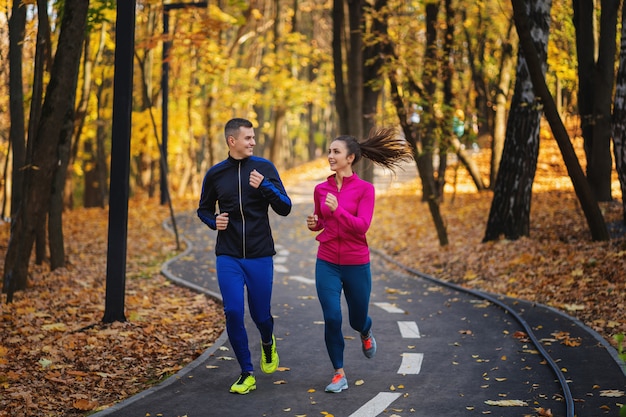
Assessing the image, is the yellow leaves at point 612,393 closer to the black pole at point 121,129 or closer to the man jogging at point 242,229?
the man jogging at point 242,229

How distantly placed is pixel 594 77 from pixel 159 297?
9733 mm

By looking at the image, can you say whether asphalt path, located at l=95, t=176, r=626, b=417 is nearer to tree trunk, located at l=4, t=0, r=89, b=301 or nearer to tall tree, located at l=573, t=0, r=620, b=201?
tree trunk, located at l=4, t=0, r=89, b=301

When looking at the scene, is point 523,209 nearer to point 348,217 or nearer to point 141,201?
point 348,217

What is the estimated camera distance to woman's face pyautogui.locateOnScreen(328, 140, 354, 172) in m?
7.05

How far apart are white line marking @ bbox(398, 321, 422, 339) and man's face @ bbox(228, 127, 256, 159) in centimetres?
362

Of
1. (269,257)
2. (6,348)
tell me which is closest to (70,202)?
(6,348)

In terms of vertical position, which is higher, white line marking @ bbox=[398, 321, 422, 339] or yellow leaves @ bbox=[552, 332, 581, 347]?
yellow leaves @ bbox=[552, 332, 581, 347]

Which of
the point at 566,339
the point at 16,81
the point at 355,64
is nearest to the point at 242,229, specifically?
the point at 566,339

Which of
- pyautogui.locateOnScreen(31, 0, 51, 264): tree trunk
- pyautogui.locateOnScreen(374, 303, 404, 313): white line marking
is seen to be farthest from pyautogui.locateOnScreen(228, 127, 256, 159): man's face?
pyautogui.locateOnScreen(31, 0, 51, 264): tree trunk

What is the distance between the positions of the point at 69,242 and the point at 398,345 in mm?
13860

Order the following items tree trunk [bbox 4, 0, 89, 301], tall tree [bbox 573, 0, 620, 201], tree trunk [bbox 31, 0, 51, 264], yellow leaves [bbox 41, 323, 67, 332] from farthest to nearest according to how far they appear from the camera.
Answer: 1. tall tree [bbox 573, 0, 620, 201]
2. tree trunk [bbox 31, 0, 51, 264]
3. tree trunk [bbox 4, 0, 89, 301]
4. yellow leaves [bbox 41, 323, 67, 332]

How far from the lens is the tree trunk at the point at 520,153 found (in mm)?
Result: 14953

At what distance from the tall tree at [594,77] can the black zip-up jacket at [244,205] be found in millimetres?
9930

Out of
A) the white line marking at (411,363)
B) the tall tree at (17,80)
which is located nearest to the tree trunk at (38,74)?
the tall tree at (17,80)
